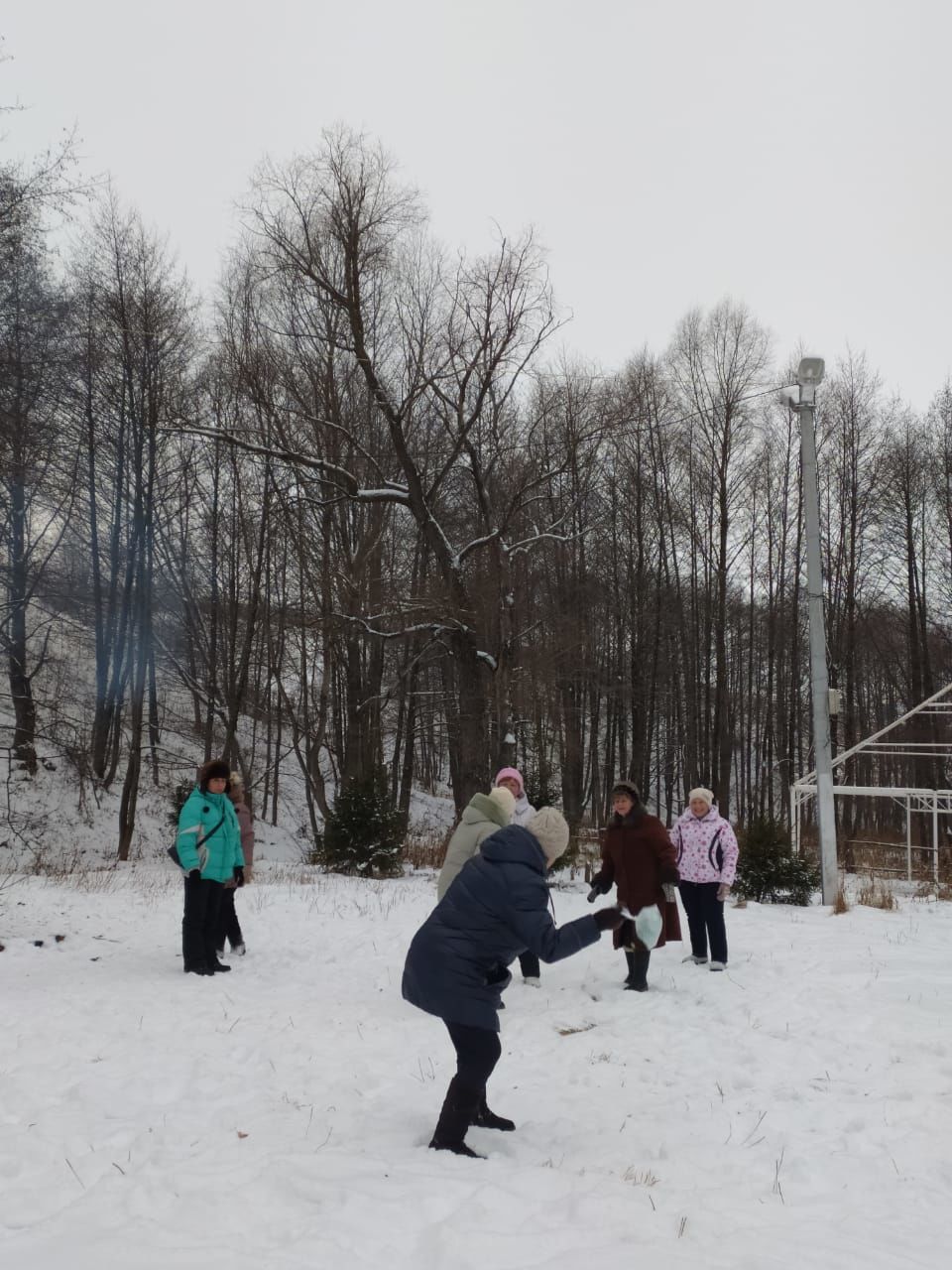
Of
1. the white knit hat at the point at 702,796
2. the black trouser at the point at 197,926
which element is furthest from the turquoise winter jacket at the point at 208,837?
the white knit hat at the point at 702,796

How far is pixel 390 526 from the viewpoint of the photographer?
24781 mm

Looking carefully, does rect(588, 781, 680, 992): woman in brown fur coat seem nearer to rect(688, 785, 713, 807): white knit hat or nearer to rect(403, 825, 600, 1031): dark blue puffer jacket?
rect(688, 785, 713, 807): white knit hat

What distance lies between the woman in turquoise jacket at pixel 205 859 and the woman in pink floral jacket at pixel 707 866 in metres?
4.17

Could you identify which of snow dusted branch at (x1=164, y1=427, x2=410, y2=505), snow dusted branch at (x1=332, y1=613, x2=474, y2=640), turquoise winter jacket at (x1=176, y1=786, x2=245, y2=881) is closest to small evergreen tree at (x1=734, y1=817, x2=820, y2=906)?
snow dusted branch at (x1=332, y1=613, x2=474, y2=640)

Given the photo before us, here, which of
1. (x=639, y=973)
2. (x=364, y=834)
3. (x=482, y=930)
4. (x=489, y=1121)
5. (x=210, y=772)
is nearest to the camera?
(x=482, y=930)

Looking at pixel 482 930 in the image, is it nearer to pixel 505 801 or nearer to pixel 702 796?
pixel 505 801

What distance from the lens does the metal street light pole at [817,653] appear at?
12781 millimetres

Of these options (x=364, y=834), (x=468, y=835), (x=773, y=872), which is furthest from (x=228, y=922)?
(x=773, y=872)

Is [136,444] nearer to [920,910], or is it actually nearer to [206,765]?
[206,765]

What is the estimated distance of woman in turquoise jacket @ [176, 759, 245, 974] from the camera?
8641 millimetres

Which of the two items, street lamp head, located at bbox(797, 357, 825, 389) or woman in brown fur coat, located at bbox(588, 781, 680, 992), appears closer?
woman in brown fur coat, located at bbox(588, 781, 680, 992)

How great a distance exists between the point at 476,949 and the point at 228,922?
6.03 metres

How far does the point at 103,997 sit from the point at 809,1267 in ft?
19.9

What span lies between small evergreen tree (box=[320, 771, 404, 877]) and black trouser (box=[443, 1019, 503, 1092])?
40.1 ft
